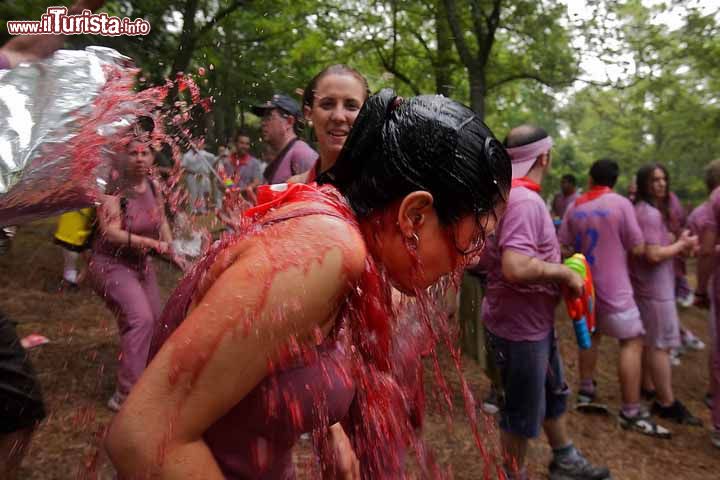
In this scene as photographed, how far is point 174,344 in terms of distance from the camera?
3.80ft

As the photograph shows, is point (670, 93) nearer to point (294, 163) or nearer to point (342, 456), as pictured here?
point (294, 163)

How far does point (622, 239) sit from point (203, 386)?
4868mm

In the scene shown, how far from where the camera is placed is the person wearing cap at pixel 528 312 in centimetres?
356

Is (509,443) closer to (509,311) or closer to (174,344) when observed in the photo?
(509,311)

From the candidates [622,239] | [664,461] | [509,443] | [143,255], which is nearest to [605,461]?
[664,461]

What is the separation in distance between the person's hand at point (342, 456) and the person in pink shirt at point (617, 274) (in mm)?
3838

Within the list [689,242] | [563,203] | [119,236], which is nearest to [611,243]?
[689,242]

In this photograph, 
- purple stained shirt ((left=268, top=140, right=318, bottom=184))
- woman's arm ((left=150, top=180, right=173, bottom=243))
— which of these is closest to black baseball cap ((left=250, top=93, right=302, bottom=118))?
purple stained shirt ((left=268, top=140, right=318, bottom=184))

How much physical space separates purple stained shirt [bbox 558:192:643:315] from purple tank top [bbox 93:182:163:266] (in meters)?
3.72

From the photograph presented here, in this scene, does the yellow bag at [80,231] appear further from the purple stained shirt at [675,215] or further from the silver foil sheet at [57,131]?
the purple stained shirt at [675,215]

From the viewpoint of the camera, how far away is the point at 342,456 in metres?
2.02

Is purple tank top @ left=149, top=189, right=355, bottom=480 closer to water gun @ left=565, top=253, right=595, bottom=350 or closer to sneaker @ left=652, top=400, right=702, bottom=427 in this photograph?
water gun @ left=565, top=253, right=595, bottom=350

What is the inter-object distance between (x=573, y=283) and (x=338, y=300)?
274cm

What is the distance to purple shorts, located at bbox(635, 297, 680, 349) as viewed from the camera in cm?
548
